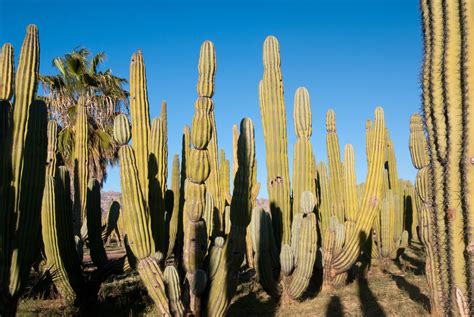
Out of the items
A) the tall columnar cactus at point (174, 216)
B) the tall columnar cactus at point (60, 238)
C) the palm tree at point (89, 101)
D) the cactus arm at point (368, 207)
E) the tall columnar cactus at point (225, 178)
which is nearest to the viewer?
the tall columnar cactus at point (60, 238)

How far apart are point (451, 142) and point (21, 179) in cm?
489

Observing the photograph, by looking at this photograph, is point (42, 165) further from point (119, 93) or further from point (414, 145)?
point (119, 93)

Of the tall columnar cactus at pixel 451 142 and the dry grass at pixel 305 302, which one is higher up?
the tall columnar cactus at pixel 451 142

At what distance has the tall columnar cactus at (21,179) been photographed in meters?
5.51

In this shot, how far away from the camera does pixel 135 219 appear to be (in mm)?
5762

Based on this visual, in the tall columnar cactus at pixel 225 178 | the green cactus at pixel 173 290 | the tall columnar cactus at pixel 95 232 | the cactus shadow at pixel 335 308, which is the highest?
the tall columnar cactus at pixel 225 178

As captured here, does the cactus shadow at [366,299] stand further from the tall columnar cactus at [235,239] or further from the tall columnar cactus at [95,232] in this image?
the tall columnar cactus at [95,232]

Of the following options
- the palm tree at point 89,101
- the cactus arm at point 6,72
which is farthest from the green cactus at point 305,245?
the palm tree at point 89,101

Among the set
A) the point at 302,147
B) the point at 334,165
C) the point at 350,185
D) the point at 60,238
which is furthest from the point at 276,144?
the point at 60,238

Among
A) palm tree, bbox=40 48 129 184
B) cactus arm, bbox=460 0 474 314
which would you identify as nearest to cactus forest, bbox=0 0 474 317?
cactus arm, bbox=460 0 474 314

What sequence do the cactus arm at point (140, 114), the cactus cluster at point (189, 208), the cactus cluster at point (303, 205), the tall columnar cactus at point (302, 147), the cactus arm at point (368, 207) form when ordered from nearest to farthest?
the cactus cluster at point (189, 208) < the cactus arm at point (140, 114) < the cactus cluster at point (303, 205) < the tall columnar cactus at point (302, 147) < the cactus arm at point (368, 207)

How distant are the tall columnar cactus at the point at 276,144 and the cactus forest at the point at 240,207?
0.06 feet

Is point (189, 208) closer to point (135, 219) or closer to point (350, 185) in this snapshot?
point (135, 219)

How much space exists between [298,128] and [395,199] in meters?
4.51
